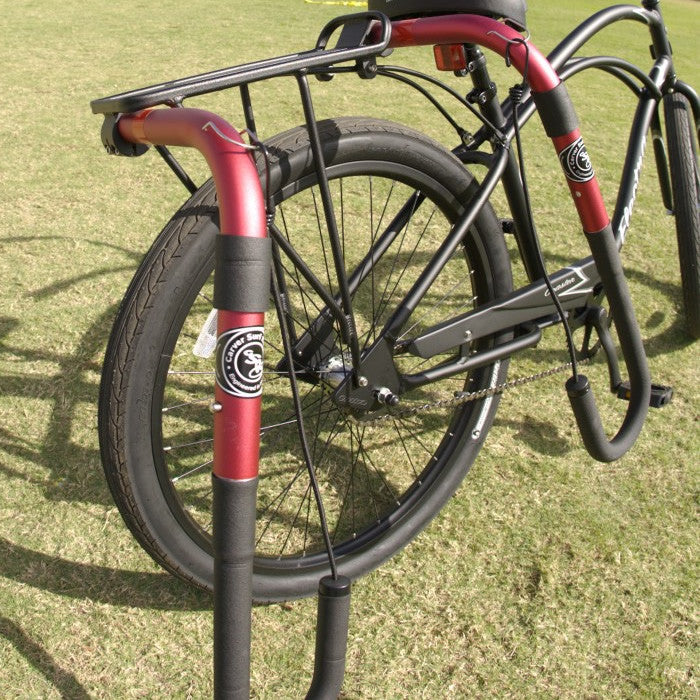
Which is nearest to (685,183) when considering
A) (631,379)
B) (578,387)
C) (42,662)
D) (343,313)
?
(631,379)

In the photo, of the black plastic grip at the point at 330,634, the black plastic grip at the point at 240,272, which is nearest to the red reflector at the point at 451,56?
the black plastic grip at the point at 240,272

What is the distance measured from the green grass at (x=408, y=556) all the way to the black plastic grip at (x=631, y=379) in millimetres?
191

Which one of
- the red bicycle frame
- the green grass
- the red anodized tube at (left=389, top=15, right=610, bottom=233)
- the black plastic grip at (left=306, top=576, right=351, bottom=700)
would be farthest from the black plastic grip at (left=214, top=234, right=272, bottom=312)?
the green grass

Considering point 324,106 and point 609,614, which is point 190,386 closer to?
point 609,614

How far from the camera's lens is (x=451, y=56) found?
6.89ft

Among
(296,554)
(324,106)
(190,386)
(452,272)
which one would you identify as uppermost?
(324,106)

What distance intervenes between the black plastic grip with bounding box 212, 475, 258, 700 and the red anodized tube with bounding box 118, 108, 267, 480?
0.04 metres

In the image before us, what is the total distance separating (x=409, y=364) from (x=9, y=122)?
3481 mm

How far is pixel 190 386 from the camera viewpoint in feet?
9.13

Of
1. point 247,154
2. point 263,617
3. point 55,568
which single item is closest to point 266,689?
point 263,617

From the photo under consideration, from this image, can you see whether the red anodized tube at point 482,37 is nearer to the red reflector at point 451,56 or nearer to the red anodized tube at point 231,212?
the red reflector at point 451,56

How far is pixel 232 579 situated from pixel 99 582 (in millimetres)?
836

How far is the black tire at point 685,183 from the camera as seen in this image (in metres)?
2.95

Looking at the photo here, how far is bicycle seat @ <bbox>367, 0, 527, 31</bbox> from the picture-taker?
6.45 feet
